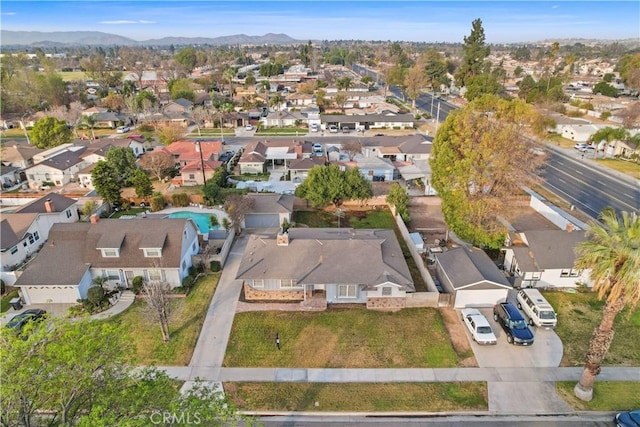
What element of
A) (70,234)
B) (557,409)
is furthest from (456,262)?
(70,234)

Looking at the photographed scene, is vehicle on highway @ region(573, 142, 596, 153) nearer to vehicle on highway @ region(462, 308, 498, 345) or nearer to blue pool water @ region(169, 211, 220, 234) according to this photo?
vehicle on highway @ region(462, 308, 498, 345)

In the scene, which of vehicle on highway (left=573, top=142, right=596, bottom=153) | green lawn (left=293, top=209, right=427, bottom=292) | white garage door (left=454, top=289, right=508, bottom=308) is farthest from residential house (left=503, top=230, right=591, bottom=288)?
vehicle on highway (left=573, top=142, right=596, bottom=153)

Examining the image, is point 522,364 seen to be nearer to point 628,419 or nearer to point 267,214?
point 628,419

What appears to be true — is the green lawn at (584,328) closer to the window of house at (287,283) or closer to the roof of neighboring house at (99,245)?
the window of house at (287,283)

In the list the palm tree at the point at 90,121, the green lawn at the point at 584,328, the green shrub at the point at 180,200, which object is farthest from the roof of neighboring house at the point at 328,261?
the palm tree at the point at 90,121

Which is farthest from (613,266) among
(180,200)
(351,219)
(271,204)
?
(180,200)
